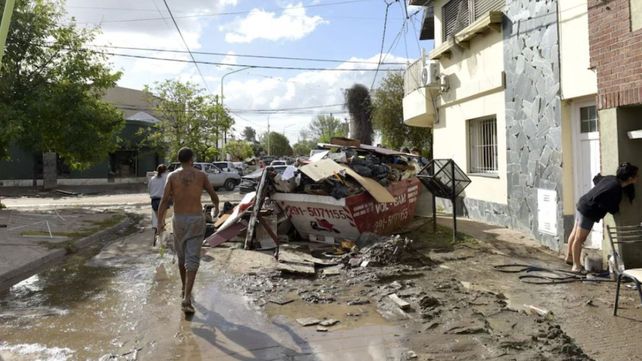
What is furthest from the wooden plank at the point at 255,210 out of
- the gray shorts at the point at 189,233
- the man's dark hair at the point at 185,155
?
the man's dark hair at the point at 185,155

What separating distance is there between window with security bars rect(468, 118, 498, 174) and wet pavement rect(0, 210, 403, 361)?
23.2 ft

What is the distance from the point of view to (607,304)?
5.68 metres

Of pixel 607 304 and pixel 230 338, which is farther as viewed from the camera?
pixel 607 304

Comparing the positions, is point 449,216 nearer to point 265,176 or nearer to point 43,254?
point 265,176

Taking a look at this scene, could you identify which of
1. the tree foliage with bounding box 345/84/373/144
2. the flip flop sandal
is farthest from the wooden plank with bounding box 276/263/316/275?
the tree foliage with bounding box 345/84/373/144

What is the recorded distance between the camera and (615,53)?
22.7ft

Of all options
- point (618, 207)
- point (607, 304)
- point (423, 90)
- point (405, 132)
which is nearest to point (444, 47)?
point (423, 90)

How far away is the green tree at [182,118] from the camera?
3669cm

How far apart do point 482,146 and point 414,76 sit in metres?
3.93

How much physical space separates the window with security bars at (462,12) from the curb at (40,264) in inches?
386

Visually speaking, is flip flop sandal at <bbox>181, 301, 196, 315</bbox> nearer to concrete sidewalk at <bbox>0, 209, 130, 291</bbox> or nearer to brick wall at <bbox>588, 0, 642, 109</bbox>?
concrete sidewalk at <bbox>0, 209, 130, 291</bbox>

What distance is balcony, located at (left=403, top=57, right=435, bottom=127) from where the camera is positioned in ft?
48.0

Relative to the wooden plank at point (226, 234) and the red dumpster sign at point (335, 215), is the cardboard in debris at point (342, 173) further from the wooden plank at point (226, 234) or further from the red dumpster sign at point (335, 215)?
the wooden plank at point (226, 234)

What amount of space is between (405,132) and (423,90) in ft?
44.8
